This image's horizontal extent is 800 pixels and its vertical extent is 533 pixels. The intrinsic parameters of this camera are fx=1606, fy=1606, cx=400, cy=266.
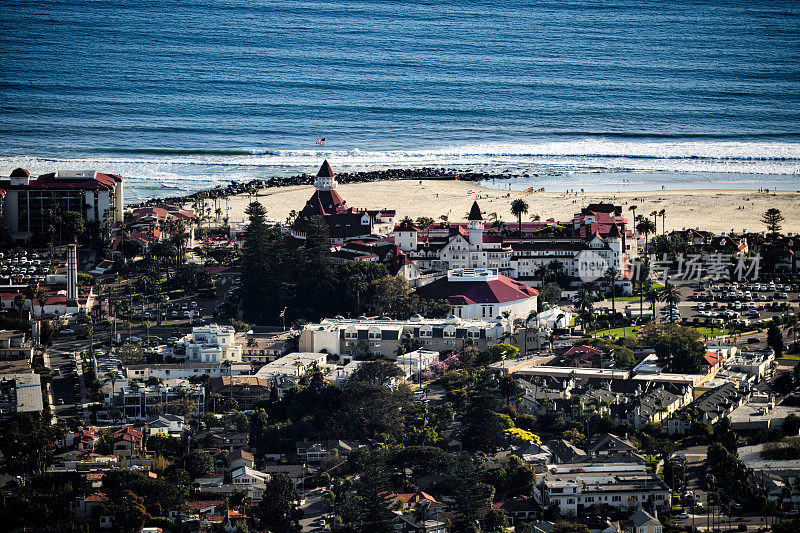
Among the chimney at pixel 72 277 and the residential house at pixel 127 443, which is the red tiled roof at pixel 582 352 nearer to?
the residential house at pixel 127 443

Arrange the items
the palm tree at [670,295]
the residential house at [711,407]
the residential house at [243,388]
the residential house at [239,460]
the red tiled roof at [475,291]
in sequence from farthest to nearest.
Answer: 1. the red tiled roof at [475,291]
2. the palm tree at [670,295]
3. the residential house at [243,388]
4. the residential house at [711,407]
5. the residential house at [239,460]

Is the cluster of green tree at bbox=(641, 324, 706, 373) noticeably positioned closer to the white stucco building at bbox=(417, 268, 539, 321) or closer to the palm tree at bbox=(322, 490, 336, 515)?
the white stucco building at bbox=(417, 268, 539, 321)

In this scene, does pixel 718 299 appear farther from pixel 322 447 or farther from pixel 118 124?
pixel 118 124

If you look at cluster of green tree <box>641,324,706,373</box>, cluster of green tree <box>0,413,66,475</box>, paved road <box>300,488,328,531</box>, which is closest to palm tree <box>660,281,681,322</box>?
cluster of green tree <box>641,324,706,373</box>

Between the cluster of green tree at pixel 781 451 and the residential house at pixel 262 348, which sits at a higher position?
the residential house at pixel 262 348

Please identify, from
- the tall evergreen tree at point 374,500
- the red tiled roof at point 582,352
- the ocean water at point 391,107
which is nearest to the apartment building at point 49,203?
the ocean water at point 391,107

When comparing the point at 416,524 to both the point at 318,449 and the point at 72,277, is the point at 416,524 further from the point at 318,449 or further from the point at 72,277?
the point at 72,277
